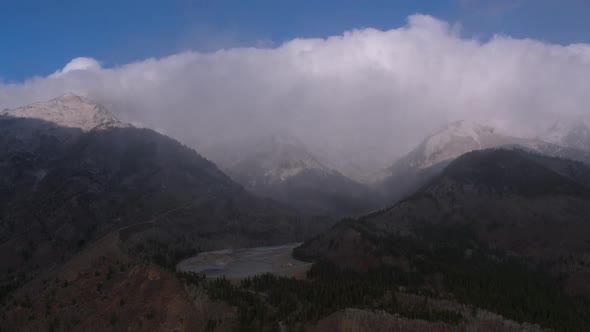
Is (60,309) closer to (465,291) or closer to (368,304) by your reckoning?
(368,304)

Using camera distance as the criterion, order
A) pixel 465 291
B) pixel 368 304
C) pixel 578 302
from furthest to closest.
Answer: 1. pixel 578 302
2. pixel 465 291
3. pixel 368 304

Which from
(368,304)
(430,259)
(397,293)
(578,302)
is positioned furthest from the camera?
(430,259)

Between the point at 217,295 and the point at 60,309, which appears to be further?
the point at 60,309

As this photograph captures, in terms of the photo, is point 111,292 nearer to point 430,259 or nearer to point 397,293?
point 397,293

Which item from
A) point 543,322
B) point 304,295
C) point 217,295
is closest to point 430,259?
point 543,322

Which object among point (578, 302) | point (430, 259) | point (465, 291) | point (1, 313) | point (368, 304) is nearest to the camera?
point (368, 304)

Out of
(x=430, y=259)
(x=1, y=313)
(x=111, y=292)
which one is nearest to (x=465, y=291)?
(x=430, y=259)

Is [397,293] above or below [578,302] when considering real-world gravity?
above

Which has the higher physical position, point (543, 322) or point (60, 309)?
point (60, 309)

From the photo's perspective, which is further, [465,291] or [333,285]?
[465,291]
